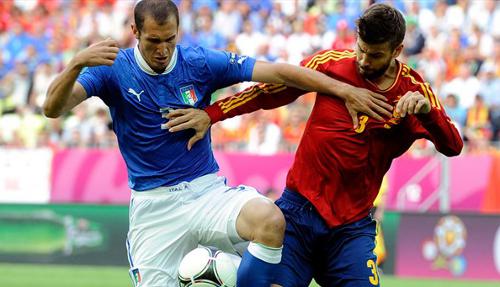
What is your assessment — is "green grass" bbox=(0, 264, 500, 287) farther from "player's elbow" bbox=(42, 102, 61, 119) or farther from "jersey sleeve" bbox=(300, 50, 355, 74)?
"player's elbow" bbox=(42, 102, 61, 119)

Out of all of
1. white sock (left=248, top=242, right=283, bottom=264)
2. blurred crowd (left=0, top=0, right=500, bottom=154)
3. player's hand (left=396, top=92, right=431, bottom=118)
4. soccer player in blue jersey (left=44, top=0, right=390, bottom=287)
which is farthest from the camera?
blurred crowd (left=0, top=0, right=500, bottom=154)

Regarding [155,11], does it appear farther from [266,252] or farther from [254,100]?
[266,252]

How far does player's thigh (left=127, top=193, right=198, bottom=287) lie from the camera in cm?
788

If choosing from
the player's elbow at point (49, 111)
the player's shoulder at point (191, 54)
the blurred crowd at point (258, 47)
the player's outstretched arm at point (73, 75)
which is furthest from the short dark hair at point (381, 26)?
the blurred crowd at point (258, 47)

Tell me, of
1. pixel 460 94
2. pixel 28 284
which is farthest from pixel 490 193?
pixel 28 284

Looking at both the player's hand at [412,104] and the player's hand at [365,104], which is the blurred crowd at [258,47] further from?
the player's hand at [412,104]

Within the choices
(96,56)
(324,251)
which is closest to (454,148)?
(324,251)

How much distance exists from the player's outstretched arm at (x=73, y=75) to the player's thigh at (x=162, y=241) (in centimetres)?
101

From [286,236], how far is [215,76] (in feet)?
4.06

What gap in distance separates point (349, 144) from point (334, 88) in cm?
39

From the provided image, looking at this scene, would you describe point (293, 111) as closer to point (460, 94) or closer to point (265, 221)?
point (460, 94)

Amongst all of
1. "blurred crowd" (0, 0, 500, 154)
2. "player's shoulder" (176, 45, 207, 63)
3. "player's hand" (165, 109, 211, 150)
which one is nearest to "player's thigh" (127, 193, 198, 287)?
"player's hand" (165, 109, 211, 150)

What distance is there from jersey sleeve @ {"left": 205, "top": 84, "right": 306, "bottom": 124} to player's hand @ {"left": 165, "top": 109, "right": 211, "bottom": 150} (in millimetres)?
82

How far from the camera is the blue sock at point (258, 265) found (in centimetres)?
730
